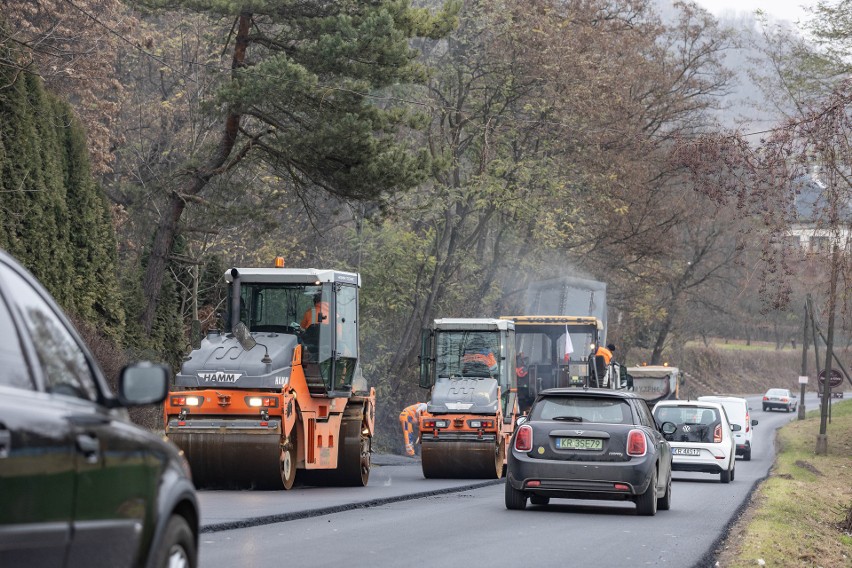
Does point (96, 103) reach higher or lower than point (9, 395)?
higher

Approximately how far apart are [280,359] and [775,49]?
25.6 m

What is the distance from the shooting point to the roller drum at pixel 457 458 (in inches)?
1032

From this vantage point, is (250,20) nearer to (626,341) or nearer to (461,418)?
(461,418)

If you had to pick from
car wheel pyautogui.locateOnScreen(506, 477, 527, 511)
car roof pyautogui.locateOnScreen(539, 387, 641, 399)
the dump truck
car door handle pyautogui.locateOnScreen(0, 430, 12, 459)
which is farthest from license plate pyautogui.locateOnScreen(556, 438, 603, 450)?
the dump truck

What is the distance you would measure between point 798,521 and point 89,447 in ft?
49.9

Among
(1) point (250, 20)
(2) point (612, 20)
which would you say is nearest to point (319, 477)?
(1) point (250, 20)


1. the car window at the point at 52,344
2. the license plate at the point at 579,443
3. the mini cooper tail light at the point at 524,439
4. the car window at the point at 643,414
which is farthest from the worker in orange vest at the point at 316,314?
the car window at the point at 52,344

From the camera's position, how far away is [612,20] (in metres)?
48.8

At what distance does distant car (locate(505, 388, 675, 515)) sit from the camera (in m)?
16.4

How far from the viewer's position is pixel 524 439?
16719 millimetres

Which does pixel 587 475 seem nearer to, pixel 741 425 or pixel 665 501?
pixel 665 501

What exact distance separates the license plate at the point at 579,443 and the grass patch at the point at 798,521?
1.83 meters

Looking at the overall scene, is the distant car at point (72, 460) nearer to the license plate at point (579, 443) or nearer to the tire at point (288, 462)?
the license plate at point (579, 443)

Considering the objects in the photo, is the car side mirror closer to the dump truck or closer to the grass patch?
the grass patch
